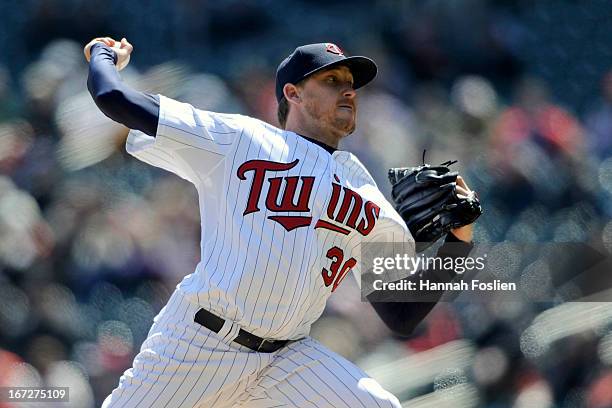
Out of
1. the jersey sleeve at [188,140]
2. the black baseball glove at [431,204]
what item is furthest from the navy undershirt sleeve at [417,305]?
the jersey sleeve at [188,140]

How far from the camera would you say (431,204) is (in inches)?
85.3

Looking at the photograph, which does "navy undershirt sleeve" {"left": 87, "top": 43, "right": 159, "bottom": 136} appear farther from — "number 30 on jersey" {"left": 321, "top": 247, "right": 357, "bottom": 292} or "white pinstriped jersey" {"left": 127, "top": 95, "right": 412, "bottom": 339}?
"number 30 on jersey" {"left": 321, "top": 247, "right": 357, "bottom": 292}

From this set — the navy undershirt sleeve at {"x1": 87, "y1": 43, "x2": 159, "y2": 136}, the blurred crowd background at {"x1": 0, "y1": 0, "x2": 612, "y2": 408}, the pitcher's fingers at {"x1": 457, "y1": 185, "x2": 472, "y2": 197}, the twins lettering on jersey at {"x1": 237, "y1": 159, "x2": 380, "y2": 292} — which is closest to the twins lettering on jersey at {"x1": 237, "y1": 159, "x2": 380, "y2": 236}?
the twins lettering on jersey at {"x1": 237, "y1": 159, "x2": 380, "y2": 292}

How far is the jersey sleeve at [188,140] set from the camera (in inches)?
73.4

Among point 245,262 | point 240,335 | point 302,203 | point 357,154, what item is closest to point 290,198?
point 302,203

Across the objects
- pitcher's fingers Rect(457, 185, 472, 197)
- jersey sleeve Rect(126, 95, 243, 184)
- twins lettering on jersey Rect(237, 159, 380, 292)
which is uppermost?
jersey sleeve Rect(126, 95, 243, 184)

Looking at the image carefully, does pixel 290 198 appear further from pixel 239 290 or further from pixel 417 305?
pixel 417 305

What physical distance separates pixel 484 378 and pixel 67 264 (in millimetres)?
1778

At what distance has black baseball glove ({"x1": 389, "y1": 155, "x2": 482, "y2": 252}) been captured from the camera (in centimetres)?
213

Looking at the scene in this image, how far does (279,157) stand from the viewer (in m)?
1.95

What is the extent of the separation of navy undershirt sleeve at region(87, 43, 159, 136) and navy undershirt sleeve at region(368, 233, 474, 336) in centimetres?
75

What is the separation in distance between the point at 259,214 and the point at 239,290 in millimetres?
172

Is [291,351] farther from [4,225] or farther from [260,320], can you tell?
[4,225]

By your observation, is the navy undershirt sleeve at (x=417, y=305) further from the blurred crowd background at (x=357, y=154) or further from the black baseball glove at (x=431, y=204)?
the blurred crowd background at (x=357, y=154)
